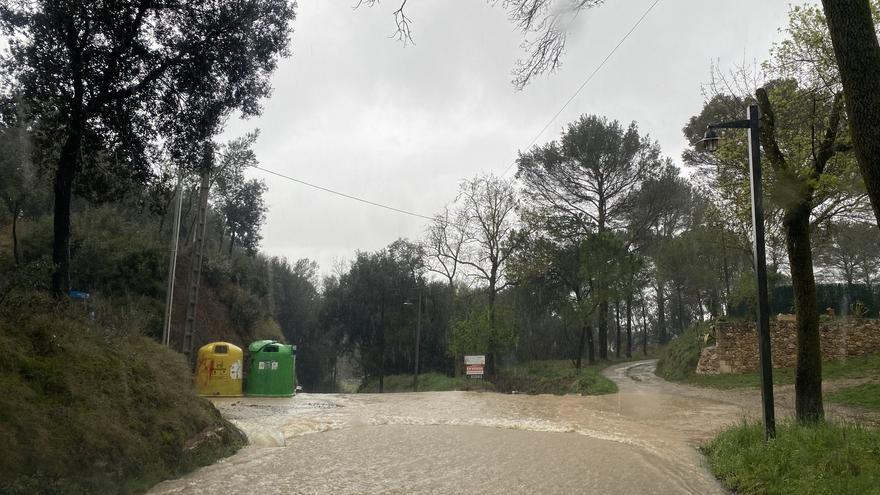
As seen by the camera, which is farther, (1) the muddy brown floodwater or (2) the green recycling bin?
(2) the green recycling bin

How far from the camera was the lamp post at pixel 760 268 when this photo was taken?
9828 millimetres

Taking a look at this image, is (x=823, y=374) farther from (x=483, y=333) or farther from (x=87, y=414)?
(x=483, y=333)

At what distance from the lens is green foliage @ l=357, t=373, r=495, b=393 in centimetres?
4066

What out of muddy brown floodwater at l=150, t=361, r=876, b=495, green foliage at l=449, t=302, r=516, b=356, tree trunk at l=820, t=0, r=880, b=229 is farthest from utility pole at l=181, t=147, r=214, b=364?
green foliage at l=449, t=302, r=516, b=356

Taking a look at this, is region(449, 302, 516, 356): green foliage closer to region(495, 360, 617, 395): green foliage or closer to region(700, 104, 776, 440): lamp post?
region(495, 360, 617, 395): green foliage

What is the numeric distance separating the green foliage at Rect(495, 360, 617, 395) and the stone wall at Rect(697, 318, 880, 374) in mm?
4932

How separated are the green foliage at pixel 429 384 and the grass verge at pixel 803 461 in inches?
1140

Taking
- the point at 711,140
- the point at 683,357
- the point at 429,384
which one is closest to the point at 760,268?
the point at 711,140

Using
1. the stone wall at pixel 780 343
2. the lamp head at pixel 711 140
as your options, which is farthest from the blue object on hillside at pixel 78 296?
the stone wall at pixel 780 343

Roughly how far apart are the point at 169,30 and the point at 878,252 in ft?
153

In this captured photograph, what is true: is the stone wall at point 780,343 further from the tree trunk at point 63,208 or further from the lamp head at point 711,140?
the tree trunk at point 63,208

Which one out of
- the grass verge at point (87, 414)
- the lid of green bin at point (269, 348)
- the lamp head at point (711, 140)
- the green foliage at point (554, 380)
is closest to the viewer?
the grass verge at point (87, 414)

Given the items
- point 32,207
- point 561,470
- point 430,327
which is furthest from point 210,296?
point 561,470

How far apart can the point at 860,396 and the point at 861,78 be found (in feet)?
49.5
